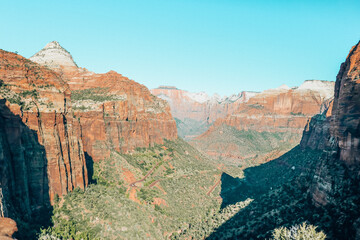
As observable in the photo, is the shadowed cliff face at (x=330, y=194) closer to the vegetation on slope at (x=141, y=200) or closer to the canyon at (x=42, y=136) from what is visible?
the vegetation on slope at (x=141, y=200)

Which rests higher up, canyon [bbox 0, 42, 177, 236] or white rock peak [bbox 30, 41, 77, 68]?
white rock peak [bbox 30, 41, 77, 68]

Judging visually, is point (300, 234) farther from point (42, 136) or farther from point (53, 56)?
point (53, 56)

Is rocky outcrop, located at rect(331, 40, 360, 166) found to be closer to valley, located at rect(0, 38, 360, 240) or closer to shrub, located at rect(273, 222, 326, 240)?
valley, located at rect(0, 38, 360, 240)

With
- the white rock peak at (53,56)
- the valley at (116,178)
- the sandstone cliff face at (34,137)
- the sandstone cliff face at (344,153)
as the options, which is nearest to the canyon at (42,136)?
the sandstone cliff face at (34,137)

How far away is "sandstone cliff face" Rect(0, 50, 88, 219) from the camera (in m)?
38.3

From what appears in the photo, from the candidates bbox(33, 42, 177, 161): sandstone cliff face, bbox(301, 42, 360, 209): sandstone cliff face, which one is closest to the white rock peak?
bbox(33, 42, 177, 161): sandstone cliff face

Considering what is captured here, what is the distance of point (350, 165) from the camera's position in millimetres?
42906

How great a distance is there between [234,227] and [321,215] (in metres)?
21.9

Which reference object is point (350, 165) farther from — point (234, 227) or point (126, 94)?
point (126, 94)

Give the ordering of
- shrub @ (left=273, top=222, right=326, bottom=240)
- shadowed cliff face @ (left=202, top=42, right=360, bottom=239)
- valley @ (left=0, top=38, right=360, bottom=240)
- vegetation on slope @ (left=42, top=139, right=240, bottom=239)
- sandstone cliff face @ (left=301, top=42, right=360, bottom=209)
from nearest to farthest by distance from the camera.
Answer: shrub @ (left=273, top=222, right=326, bottom=240) → shadowed cliff face @ (left=202, top=42, right=360, bottom=239) → valley @ (left=0, top=38, right=360, bottom=240) → sandstone cliff face @ (left=301, top=42, right=360, bottom=209) → vegetation on slope @ (left=42, top=139, right=240, bottom=239)

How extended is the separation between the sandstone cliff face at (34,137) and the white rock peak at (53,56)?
54.6 m

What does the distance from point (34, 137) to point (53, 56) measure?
252ft

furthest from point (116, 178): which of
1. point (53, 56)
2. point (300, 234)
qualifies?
point (53, 56)

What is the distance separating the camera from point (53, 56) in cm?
10781
